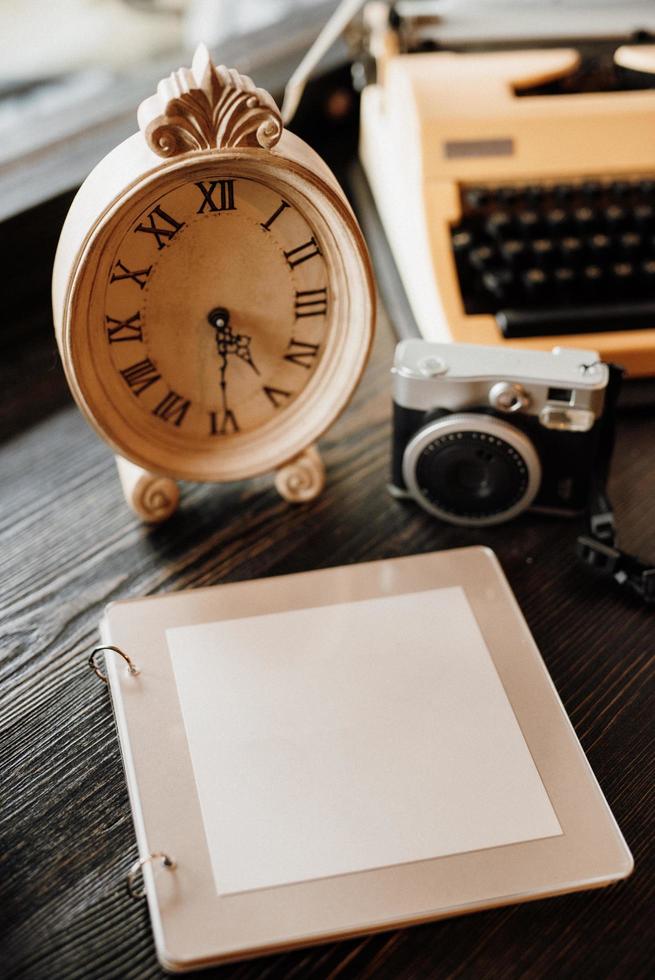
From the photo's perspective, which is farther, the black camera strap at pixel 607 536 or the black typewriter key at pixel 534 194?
the black typewriter key at pixel 534 194

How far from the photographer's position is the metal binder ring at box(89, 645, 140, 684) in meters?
0.70

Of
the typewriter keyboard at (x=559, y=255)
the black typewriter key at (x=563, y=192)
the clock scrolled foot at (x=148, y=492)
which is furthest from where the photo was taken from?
the black typewriter key at (x=563, y=192)

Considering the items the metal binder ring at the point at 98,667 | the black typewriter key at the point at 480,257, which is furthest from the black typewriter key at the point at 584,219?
the metal binder ring at the point at 98,667

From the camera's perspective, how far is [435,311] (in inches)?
36.7

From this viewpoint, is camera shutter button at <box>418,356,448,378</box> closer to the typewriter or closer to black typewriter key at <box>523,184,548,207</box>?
the typewriter

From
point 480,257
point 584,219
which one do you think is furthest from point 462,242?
point 584,219

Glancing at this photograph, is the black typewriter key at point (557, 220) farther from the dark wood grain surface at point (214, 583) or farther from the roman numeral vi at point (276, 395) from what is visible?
the roman numeral vi at point (276, 395)

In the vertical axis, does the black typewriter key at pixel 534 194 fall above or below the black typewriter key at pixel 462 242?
above

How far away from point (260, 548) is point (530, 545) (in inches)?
9.1

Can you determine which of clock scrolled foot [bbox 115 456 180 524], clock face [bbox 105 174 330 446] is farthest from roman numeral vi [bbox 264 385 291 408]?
clock scrolled foot [bbox 115 456 180 524]

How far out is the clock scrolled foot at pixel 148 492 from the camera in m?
0.81

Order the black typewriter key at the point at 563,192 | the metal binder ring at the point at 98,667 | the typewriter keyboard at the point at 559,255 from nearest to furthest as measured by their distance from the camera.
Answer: the metal binder ring at the point at 98,667 → the typewriter keyboard at the point at 559,255 → the black typewriter key at the point at 563,192

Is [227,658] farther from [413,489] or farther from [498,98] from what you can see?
[498,98]

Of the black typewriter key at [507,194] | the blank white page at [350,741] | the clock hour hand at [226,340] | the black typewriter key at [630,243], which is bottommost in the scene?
the blank white page at [350,741]
